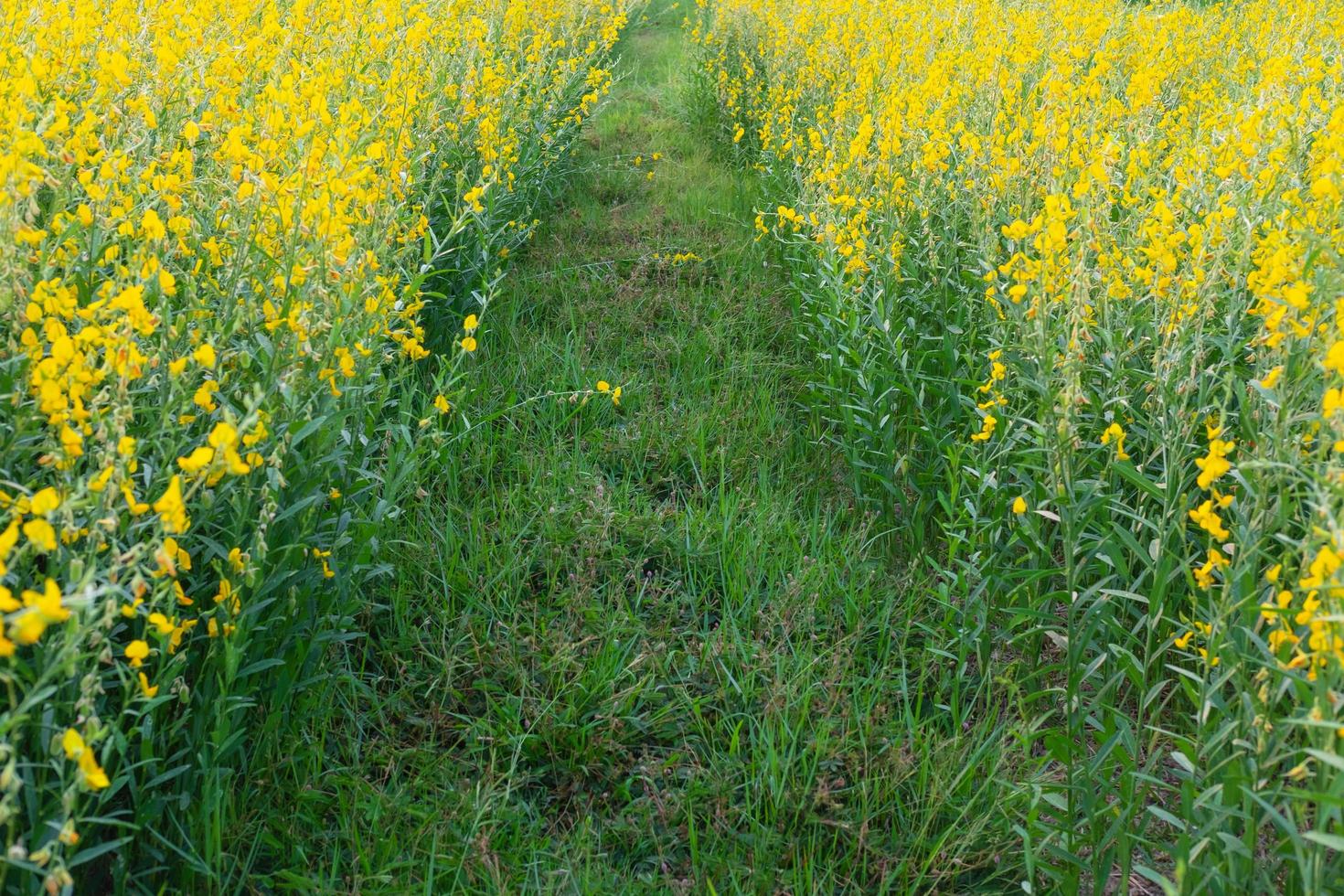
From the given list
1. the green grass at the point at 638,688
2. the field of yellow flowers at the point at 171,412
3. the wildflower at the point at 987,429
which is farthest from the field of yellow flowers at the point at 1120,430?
the field of yellow flowers at the point at 171,412

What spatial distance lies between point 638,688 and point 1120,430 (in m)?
1.30

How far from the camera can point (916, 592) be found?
306 cm

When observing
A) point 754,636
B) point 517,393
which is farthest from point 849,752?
point 517,393

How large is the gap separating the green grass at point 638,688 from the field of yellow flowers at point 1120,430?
0.20 meters

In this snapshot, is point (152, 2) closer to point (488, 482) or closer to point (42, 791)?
point (488, 482)

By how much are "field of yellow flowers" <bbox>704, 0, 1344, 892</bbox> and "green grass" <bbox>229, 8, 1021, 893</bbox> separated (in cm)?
20

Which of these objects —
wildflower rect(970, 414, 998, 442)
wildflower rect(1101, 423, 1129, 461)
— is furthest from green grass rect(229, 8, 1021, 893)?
wildflower rect(1101, 423, 1129, 461)

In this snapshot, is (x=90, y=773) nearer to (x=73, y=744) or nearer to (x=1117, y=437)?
(x=73, y=744)

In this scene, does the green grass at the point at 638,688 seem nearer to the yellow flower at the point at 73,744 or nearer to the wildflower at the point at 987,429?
the wildflower at the point at 987,429

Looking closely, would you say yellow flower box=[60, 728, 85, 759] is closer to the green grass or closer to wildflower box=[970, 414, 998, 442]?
the green grass

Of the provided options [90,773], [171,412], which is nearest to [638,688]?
[171,412]

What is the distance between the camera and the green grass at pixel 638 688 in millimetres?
2213

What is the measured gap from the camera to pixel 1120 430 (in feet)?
7.34

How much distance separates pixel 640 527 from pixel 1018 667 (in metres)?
1.20
